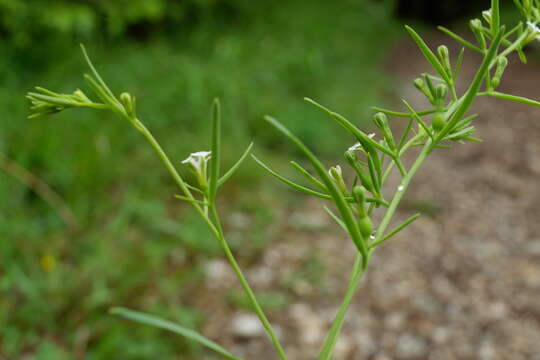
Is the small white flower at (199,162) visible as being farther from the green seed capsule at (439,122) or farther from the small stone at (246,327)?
the small stone at (246,327)

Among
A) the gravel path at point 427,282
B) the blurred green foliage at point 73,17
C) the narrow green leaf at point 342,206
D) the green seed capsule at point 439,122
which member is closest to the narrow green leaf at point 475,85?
the green seed capsule at point 439,122

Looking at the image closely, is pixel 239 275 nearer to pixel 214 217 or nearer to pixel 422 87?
pixel 214 217

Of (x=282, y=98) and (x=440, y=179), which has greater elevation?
(x=282, y=98)

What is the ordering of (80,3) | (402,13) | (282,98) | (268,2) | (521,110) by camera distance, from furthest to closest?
(402,13) → (268,2) → (521,110) → (282,98) → (80,3)

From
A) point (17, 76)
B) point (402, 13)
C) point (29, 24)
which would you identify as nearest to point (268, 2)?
point (29, 24)

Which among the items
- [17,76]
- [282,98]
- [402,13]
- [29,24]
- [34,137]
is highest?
[29,24]

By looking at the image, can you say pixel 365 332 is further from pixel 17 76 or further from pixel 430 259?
pixel 17 76

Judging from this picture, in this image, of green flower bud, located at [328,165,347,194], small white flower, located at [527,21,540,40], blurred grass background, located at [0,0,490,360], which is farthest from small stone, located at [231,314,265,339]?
small white flower, located at [527,21,540,40]
